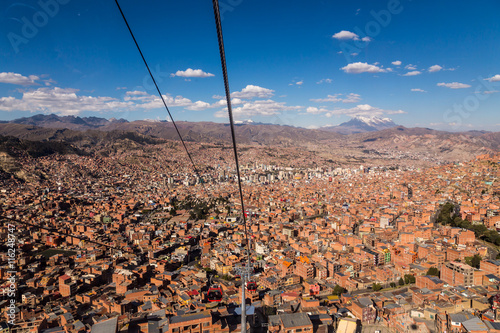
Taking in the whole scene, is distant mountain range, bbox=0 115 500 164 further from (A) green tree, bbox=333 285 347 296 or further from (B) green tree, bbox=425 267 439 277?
(A) green tree, bbox=333 285 347 296

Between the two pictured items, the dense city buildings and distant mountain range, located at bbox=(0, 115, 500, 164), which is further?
distant mountain range, located at bbox=(0, 115, 500, 164)

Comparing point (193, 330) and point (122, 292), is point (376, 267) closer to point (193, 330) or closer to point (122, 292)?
point (193, 330)

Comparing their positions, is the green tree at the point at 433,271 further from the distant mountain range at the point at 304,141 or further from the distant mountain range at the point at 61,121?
the distant mountain range at the point at 61,121

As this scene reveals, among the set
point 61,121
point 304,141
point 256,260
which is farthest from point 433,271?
point 61,121

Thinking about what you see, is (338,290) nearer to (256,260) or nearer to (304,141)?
(256,260)

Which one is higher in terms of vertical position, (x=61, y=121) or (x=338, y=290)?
(x=61, y=121)

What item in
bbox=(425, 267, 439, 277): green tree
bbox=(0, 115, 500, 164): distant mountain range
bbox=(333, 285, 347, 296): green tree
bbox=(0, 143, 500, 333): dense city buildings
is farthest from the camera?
bbox=(0, 115, 500, 164): distant mountain range

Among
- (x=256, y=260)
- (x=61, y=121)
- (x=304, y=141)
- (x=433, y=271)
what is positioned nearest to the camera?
(x=433, y=271)

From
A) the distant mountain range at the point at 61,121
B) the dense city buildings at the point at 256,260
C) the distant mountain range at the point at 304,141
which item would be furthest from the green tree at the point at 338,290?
the distant mountain range at the point at 61,121

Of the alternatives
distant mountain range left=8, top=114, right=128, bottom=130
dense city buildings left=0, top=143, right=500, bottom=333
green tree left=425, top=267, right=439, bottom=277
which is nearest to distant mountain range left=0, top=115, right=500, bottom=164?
distant mountain range left=8, top=114, right=128, bottom=130

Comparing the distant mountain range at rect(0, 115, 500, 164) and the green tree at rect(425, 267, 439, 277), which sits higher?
the distant mountain range at rect(0, 115, 500, 164)

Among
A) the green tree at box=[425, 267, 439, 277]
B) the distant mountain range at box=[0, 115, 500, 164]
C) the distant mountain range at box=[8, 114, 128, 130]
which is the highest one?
the distant mountain range at box=[8, 114, 128, 130]
